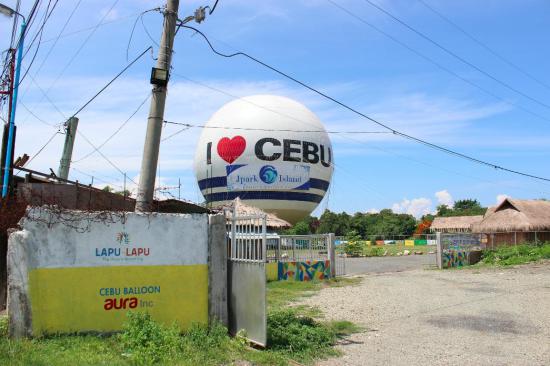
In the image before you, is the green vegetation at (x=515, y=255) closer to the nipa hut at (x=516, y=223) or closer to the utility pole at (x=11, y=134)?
the nipa hut at (x=516, y=223)

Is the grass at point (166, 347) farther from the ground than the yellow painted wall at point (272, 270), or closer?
closer

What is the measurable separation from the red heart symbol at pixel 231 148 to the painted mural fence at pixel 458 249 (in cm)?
1379

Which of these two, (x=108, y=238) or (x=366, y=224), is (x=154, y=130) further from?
(x=366, y=224)

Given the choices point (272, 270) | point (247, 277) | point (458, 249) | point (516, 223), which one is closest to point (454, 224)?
point (516, 223)

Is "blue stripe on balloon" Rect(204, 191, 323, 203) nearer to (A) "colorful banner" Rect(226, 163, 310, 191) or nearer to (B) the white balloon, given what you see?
(B) the white balloon

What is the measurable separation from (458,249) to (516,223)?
827 centimetres

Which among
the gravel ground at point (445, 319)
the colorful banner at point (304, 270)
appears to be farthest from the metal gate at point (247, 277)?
the colorful banner at point (304, 270)

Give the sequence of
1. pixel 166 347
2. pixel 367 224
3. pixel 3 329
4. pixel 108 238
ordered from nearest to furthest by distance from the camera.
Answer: pixel 166 347
pixel 3 329
pixel 108 238
pixel 367 224

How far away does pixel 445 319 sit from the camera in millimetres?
10781

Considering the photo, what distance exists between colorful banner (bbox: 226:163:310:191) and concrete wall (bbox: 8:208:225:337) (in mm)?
23545

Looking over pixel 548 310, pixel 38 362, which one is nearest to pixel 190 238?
pixel 38 362

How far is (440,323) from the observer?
10.4 m

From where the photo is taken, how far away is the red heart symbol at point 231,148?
3319 centimetres

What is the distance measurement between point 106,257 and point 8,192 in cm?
563
